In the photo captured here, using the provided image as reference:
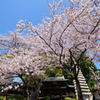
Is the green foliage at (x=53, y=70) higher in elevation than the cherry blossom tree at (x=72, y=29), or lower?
lower

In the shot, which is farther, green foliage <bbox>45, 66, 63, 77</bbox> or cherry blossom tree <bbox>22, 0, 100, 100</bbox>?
green foliage <bbox>45, 66, 63, 77</bbox>

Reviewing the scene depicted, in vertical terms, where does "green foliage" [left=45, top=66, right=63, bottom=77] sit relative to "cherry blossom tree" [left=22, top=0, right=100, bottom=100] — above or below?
below

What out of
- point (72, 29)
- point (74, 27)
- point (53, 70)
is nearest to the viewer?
point (74, 27)

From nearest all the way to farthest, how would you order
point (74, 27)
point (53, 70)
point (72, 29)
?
point (74, 27), point (72, 29), point (53, 70)

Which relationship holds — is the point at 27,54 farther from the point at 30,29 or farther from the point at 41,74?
the point at 30,29

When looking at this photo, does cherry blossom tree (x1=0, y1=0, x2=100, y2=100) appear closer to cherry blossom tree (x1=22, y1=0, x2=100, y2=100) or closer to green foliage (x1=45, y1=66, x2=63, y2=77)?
cherry blossom tree (x1=22, y1=0, x2=100, y2=100)

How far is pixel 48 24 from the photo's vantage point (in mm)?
4418

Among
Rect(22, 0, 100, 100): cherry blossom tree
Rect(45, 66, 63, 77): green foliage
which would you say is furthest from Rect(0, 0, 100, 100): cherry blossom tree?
Rect(45, 66, 63, 77): green foliage

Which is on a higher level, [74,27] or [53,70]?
[74,27]

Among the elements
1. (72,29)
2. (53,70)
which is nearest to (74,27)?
(72,29)

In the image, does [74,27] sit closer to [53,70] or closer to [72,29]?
[72,29]

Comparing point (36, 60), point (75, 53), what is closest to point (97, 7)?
point (75, 53)

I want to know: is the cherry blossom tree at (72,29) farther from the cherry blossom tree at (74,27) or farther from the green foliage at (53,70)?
the green foliage at (53,70)

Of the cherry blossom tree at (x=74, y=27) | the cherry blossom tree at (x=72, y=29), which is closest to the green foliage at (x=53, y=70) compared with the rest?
the cherry blossom tree at (x=72, y=29)
